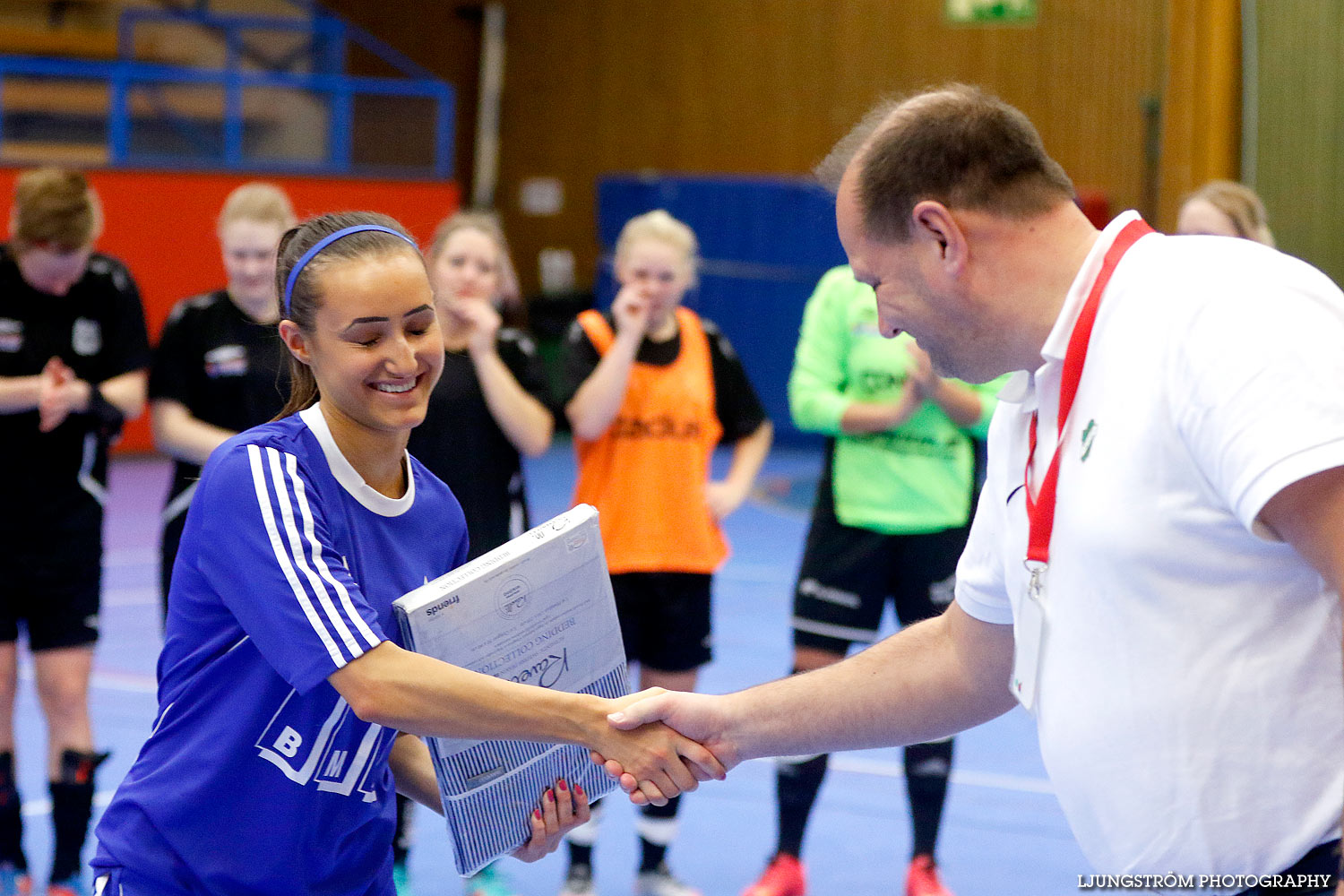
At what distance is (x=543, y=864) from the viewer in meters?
4.57

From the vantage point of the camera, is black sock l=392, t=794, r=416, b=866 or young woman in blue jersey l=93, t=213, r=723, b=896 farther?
black sock l=392, t=794, r=416, b=866

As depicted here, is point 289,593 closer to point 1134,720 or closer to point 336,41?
point 1134,720

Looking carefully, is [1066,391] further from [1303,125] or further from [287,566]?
[1303,125]

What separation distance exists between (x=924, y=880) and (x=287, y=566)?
2.81 metres

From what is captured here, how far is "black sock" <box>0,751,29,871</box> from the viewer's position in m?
4.06

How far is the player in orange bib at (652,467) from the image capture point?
14.1ft

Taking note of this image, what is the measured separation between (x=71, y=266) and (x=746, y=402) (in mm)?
2124

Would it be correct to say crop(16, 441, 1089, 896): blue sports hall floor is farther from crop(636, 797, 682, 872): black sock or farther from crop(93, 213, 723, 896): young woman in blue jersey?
crop(93, 213, 723, 896): young woman in blue jersey

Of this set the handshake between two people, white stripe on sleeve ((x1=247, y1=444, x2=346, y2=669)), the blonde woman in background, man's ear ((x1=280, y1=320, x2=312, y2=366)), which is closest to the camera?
white stripe on sleeve ((x1=247, y1=444, x2=346, y2=669))

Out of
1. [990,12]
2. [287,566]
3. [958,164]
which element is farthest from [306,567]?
[990,12]

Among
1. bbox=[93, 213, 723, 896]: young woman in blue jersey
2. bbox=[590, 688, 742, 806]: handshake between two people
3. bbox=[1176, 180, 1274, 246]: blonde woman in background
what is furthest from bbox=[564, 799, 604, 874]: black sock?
bbox=[1176, 180, 1274, 246]: blonde woman in background

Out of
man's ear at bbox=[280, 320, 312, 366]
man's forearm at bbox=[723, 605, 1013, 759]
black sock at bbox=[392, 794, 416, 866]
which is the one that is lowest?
black sock at bbox=[392, 794, 416, 866]

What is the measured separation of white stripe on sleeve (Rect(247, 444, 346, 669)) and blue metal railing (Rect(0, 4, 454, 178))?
11356mm

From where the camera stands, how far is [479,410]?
4109mm
